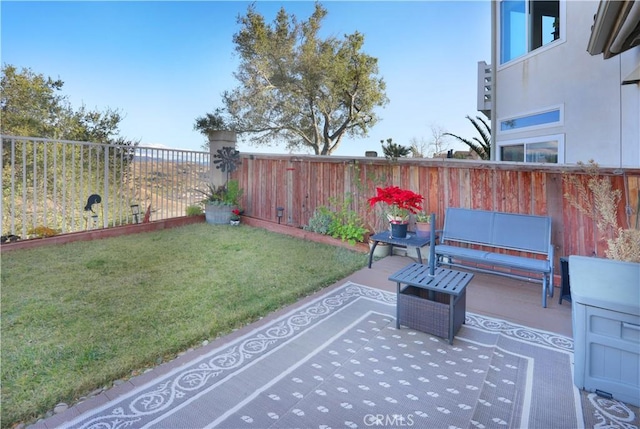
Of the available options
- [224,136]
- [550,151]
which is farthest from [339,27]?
[550,151]

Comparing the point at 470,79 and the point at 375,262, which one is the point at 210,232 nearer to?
the point at 375,262

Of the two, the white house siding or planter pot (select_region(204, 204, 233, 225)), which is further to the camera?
planter pot (select_region(204, 204, 233, 225))

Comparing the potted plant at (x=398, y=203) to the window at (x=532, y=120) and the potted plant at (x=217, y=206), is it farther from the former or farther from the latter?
the potted plant at (x=217, y=206)

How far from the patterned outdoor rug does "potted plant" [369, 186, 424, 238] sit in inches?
71.9

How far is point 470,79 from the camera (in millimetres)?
11023

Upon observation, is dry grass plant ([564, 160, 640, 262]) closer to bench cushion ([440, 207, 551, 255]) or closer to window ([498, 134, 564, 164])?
bench cushion ([440, 207, 551, 255])

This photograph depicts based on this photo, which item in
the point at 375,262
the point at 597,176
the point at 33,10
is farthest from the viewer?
the point at 33,10

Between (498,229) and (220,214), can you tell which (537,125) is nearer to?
(498,229)

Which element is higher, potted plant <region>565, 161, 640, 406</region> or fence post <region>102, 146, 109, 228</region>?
fence post <region>102, 146, 109, 228</region>

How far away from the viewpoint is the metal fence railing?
523 centimetres

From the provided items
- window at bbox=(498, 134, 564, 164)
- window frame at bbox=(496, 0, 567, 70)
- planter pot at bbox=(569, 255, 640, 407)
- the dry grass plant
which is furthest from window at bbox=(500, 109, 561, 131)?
planter pot at bbox=(569, 255, 640, 407)

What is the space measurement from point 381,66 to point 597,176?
38.9ft

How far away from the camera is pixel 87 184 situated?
6.11m

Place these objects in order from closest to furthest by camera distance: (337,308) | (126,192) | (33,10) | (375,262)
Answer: (337,308) < (375,262) < (126,192) < (33,10)
